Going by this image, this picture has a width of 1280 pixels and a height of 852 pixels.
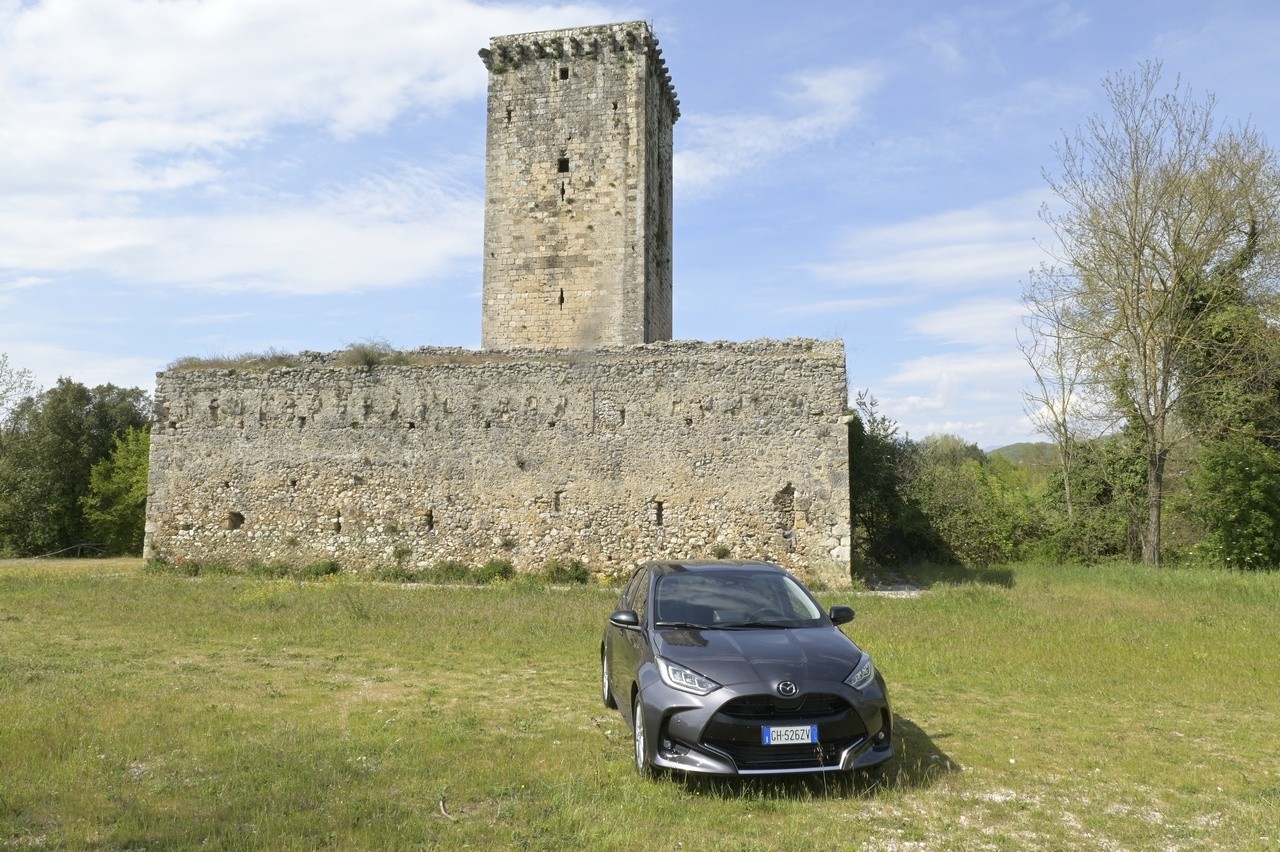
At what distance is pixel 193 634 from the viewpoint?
11211 millimetres

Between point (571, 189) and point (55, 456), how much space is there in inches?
1119

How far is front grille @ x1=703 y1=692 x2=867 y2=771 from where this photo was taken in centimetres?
509

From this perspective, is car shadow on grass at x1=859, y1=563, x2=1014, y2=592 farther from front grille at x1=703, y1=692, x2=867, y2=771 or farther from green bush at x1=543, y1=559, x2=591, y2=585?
front grille at x1=703, y1=692, x2=867, y2=771

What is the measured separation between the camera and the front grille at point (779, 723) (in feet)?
16.7

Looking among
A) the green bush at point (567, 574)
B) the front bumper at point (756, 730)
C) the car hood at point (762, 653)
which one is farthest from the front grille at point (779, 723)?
the green bush at point (567, 574)

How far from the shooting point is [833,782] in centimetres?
536

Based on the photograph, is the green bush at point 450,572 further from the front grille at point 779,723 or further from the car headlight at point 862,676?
the front grille at point 779,723

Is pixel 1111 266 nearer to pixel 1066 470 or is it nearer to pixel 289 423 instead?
pixel 1066 470

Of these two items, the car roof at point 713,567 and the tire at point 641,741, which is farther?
the car roof at point 713,567

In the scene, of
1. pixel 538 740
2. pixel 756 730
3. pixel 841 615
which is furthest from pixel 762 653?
pixel 538 740

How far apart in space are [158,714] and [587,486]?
1136cm

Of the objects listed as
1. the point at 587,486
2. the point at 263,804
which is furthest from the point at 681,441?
the point at 263,804

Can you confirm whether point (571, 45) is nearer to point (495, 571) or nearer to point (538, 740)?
point (495, 571)

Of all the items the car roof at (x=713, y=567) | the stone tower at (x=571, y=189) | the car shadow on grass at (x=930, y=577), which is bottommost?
the car shadow on grass at (x=930, y=577)
